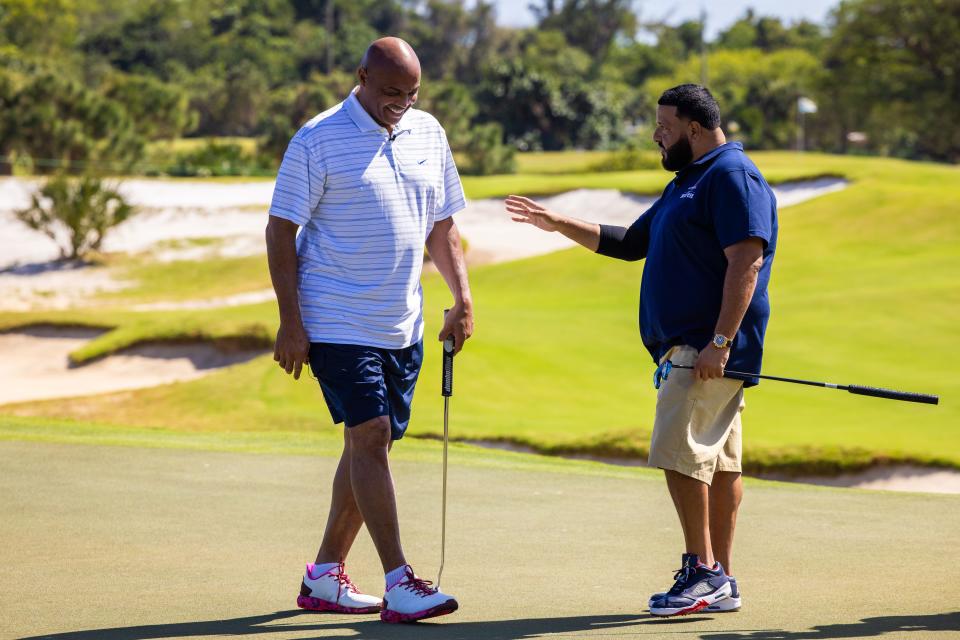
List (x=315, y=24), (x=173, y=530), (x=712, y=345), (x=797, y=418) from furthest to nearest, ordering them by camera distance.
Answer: (x=315, y=24) → (x=797, y=418) → (x=173, y=530) → (x=712, y=345)

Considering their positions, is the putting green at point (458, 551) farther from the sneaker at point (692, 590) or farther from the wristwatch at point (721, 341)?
the wristwatch at point (721, 341)

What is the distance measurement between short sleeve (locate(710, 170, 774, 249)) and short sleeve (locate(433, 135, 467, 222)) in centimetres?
96

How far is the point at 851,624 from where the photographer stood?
458cm

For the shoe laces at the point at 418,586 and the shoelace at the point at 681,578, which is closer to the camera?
the shoe laces at the point at 418,586

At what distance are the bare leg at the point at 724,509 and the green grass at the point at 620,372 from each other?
6773 millimetres

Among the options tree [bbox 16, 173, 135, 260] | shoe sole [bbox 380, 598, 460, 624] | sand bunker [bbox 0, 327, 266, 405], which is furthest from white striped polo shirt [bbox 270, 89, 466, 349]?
tree [bbox 16, 173, 135, 260]

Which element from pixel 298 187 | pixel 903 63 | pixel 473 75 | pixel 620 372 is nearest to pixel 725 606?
pixel 298 187

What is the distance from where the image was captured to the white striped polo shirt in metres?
4.91

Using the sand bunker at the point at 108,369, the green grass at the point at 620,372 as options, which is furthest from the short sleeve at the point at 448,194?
the sand bunker at the point at 108,369

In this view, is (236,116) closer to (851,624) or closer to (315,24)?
(315,24)

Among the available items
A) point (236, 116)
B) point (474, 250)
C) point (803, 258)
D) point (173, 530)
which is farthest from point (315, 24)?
point (173, 530)

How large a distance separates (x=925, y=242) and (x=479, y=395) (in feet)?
41.5

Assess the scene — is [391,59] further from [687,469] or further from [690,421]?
[687,469]

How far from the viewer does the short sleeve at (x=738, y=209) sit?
196 inches
